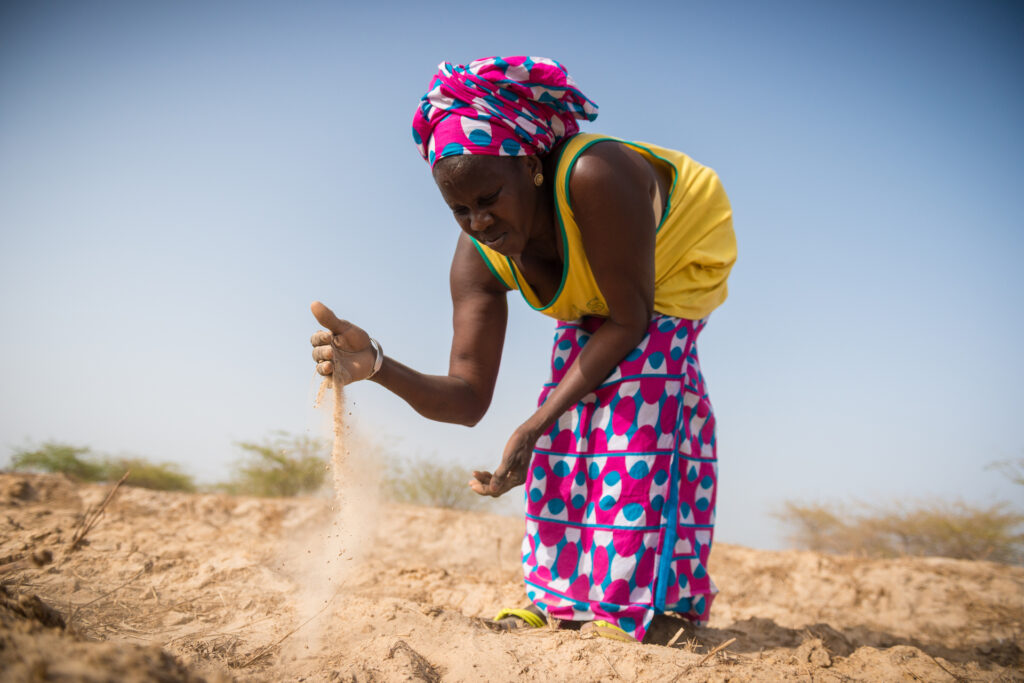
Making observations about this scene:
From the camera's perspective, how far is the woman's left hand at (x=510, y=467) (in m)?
2.13

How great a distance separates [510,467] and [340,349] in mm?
680

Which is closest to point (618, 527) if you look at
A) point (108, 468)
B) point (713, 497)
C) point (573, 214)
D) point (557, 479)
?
point (557, 479)

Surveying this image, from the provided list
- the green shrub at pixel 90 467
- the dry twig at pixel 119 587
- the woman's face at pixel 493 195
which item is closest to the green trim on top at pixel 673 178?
the woman's face at pixel 493 195

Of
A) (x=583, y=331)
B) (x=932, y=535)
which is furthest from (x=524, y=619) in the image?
(x=932, y=535)

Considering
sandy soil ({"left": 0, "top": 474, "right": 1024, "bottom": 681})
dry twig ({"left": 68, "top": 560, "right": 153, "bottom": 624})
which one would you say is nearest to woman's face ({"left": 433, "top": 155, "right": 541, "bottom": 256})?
sandy soil ({"left": 0, "top": 474, "right": 1024, "bottom": 681})

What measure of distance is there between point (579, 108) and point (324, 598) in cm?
203

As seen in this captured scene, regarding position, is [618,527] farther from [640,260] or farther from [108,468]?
[108,468]

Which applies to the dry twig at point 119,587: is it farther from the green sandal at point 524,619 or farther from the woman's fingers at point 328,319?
the green sandal at point 524,619

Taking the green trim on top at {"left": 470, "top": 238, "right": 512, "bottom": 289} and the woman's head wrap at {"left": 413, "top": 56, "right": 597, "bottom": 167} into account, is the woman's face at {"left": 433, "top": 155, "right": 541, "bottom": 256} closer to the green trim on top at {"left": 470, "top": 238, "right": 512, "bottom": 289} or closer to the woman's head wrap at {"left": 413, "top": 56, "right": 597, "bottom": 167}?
the woman's head wrap at {"left": 413, "top": 56, "right": 597, "bottom": 167}

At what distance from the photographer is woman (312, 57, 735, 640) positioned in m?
2.08

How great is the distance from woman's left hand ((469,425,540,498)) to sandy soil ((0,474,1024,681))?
17.8 inches

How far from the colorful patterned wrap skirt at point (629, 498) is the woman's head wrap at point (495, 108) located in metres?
0.78

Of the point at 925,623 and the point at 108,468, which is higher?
the point at 108,468

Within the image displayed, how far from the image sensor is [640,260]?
2143 mm
